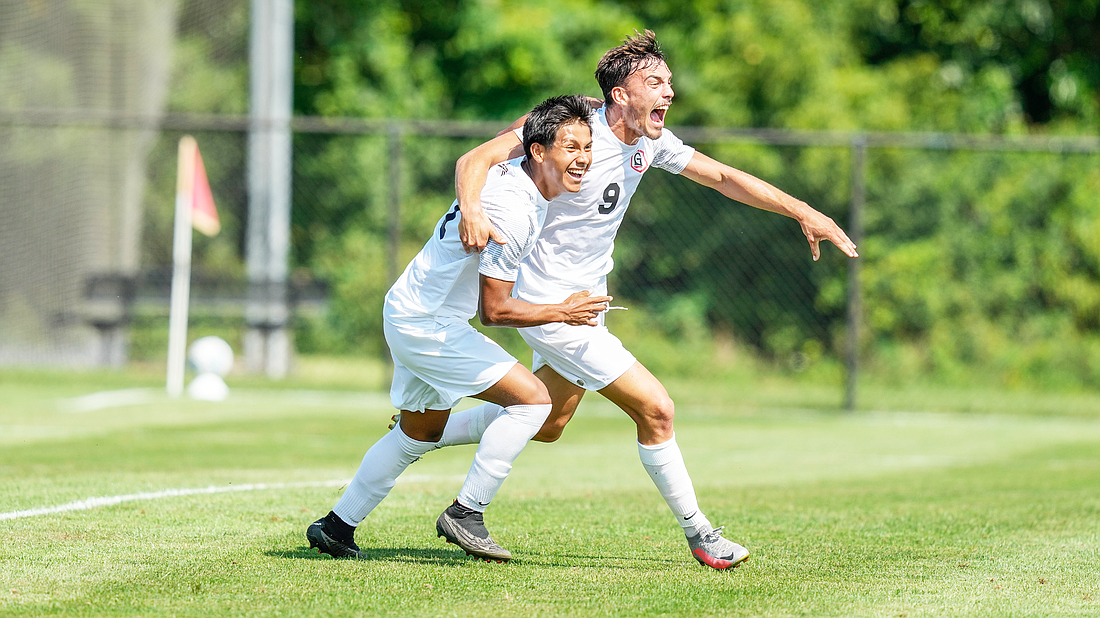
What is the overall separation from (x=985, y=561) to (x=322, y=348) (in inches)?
507

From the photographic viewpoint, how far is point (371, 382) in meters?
15.1

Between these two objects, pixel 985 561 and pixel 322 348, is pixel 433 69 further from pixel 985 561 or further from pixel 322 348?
pixel 985 561

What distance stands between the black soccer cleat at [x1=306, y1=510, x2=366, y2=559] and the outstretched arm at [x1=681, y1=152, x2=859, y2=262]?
2104 millimetres

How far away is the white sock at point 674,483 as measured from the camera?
16.1 ft

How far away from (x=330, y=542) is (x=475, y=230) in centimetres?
143

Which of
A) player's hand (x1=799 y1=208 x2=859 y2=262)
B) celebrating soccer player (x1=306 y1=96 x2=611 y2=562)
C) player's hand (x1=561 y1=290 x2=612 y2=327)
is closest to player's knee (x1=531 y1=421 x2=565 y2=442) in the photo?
celebrating soccer player (x1=306 y1=96 x2=611 y2=562)

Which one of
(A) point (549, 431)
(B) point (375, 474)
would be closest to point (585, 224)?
(A) point (549, 431)

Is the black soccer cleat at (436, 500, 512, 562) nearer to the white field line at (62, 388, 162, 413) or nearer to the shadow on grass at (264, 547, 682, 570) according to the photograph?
the shadow on grass at (264, 547, 682, 570)

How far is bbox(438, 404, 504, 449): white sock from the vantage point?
16.9 ft

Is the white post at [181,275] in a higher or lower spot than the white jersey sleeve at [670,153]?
lower

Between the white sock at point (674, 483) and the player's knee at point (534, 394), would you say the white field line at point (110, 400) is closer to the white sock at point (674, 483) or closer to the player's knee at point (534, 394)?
the player's knee at point (534, 394)

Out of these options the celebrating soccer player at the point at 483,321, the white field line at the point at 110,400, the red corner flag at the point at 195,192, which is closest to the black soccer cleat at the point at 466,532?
the celebrating soccer player at the point at 483,321

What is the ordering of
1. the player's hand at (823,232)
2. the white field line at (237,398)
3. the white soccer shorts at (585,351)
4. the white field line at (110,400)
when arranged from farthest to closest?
the white field line at (237,398), the white field line at (110,400), the player's hand at (823,232), the white soccer shorts at (585,351)

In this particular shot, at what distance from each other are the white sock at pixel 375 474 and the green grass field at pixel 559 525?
0.73ft
